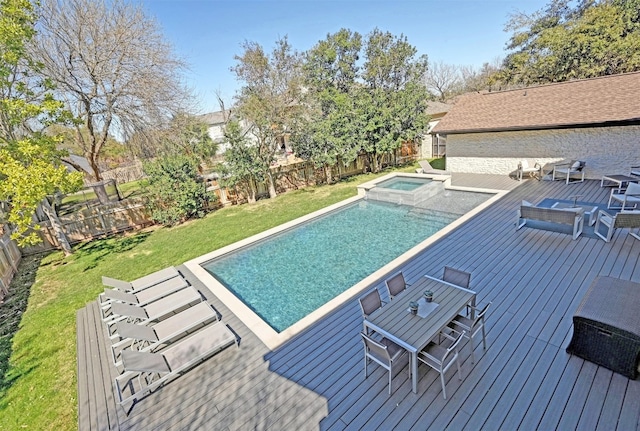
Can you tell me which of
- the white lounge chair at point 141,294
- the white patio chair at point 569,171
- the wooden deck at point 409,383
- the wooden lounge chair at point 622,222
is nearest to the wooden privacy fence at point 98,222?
the white lounge chair at point 141,294

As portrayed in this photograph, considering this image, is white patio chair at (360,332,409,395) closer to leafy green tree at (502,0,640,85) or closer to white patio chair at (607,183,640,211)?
white patio chair at (607,183,640,211)

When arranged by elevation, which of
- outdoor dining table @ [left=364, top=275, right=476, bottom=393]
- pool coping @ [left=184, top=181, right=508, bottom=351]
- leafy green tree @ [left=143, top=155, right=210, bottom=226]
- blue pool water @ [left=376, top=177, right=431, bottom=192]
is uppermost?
leafy green tree @ [left=143, top=155, right=210, bottom=226]

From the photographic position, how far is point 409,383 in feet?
11.8

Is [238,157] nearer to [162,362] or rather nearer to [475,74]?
[162,362]

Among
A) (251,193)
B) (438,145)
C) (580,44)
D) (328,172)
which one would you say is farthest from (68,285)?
(580,44)

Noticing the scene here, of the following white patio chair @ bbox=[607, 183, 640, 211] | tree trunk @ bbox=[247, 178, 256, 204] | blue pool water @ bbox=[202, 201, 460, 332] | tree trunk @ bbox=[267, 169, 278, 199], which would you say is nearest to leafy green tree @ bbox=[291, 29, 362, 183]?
tree trunk @ bbox=[267, 169, 278, 199]

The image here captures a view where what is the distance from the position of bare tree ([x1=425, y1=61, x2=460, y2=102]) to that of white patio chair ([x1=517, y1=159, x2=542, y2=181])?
34.9m

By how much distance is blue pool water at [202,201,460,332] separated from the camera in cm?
637

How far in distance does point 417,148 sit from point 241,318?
814 inches

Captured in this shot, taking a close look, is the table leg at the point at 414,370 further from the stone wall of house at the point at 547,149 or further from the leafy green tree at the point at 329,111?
the stone wall of house at the point at 547,149

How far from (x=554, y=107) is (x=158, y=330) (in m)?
16.6

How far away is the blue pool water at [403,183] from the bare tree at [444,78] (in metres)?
35.4

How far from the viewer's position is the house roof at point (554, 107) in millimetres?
11070

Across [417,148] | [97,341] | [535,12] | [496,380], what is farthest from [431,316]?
[535,12]
